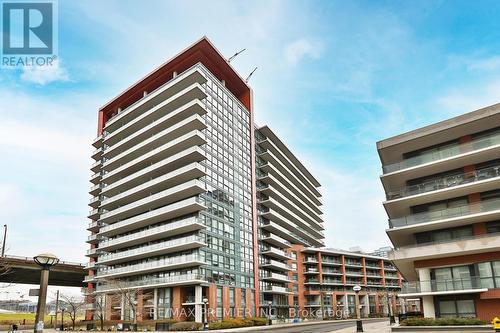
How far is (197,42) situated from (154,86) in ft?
47.4

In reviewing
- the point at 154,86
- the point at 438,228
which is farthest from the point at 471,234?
the point at 154,86

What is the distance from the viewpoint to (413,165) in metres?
37.9

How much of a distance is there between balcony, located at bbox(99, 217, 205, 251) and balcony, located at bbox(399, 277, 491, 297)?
31496 mm

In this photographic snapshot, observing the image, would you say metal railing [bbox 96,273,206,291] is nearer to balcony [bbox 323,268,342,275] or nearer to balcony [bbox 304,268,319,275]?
balcony [bbox 304,268,319,275]

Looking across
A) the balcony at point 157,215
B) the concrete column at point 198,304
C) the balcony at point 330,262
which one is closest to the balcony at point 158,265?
the concrete column at point 198,304

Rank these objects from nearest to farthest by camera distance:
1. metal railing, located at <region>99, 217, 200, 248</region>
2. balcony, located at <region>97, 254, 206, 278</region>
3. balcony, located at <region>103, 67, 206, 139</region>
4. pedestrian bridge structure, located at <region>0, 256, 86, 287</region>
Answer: balcony, located at <region>97, 254, 206, 278</region> → metal railing, located at <region>99, 217, 200, 248</region> → balcony, located at <region>103, 67, 206, 139</region> → pedestrian bridge structure, located at <region>0, 256, 86, 287</region>

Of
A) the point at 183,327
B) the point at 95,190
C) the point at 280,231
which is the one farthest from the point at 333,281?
the point at 183,327

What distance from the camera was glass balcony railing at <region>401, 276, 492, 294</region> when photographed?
1259 inches

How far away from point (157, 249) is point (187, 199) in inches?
354

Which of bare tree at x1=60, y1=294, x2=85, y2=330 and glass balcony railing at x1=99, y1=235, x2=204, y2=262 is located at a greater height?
glass balcony railing at x1=99, y1=235, x2=204, y2=262

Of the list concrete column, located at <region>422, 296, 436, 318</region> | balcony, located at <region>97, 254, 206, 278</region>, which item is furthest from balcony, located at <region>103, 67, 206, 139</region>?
concrete column, located at <region>422, 296, 436, 318</region>

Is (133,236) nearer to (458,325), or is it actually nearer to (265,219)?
(265,219)

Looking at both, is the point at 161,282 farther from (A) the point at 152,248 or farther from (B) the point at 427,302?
(B) the point at 427,302

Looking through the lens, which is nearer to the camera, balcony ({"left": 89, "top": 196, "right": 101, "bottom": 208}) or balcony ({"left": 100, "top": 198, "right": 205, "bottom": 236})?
balcony ({"left": 100, "top": 198, "right": 205, "bottom": 236})
